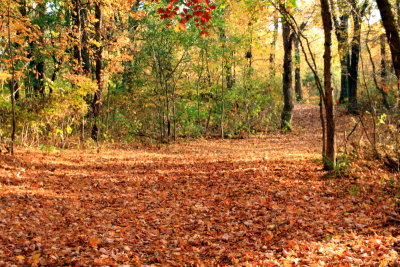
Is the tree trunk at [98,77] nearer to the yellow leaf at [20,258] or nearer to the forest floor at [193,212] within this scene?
the forest floor at [193,212]

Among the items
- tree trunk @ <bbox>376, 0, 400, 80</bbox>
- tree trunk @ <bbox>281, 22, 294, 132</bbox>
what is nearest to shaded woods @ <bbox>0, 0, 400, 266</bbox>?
tree trunk @ <bbox>376, 0, 400, 80</bbox>

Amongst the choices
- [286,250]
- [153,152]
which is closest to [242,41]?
[153,152]

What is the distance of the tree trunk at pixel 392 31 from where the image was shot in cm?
501

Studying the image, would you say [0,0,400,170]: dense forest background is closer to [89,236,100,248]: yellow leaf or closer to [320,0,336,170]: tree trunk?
[320,0,336,170]: tree trunk

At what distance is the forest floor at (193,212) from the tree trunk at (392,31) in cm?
235

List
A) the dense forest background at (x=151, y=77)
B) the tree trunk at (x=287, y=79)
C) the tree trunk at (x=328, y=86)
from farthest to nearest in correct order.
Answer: the tree trunk at (x=287, y=79)
the dense forest background at (x=151, y=77)
the tree trunk at (x=328, y=86)

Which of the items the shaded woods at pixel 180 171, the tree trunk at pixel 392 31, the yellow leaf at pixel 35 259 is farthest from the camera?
the tree trunk at pixel 392 31

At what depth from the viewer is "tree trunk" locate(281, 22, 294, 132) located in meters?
17.7

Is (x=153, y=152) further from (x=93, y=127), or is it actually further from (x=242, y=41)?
(x=242, y=41)

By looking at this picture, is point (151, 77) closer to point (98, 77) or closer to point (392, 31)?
point (98, 77)

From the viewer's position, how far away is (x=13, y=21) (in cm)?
864

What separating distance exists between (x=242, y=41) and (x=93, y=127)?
26.7ft

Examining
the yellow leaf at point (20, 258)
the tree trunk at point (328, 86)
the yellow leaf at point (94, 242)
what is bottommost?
the yellow leaf at point (94, 242)

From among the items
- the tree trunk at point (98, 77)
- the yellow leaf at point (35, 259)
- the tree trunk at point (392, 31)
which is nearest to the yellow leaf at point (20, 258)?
the yellow leaf at point (35, 259)
